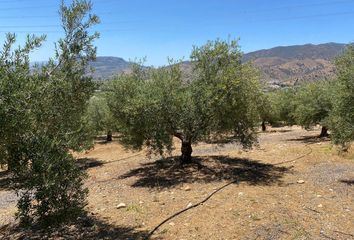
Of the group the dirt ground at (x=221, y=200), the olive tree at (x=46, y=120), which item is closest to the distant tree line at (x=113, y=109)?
the olive tree at (x=46, y=120)

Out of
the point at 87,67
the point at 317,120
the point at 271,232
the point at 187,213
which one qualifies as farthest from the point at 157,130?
the point at 317,120

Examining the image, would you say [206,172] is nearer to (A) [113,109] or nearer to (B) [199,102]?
(B) [199,102]

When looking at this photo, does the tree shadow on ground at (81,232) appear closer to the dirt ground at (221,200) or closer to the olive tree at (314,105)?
the dirt ground at (221,200)

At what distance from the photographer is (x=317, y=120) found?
122 feet

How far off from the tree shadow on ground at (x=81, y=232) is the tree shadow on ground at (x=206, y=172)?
18.0 ft

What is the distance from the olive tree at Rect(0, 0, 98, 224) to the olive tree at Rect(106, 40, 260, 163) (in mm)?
7099

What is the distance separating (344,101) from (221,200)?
325 inches

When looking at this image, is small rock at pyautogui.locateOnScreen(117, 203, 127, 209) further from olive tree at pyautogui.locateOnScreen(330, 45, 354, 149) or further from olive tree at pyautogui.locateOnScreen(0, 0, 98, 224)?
olive tree at pyautogui.locateOnScreen(330, 45, 354, 149)

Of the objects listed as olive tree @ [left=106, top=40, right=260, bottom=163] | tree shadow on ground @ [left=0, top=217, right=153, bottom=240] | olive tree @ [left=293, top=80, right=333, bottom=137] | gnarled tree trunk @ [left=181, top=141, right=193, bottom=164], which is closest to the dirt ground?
tree shadow on ground @ [left=0, top=217, right=153, bottom=240]

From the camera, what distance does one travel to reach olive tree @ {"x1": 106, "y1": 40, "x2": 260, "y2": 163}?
18.9m

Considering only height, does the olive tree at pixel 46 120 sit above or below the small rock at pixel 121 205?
above

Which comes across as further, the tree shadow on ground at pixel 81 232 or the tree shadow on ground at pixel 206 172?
the tree shadow on ground at pixel 206 172

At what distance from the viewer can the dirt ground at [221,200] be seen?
12.3 metres

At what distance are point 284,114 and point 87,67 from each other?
4263 centimetres
